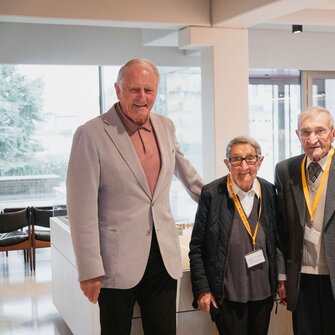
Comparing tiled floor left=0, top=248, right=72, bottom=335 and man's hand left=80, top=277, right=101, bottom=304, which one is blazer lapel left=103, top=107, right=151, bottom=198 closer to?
man's hand left=80, top=277, right=101, bottom=304

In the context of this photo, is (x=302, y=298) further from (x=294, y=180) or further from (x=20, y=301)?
(x=20, y=301)

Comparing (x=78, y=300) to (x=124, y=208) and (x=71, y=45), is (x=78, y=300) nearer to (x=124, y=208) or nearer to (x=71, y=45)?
(x=124, y=208)

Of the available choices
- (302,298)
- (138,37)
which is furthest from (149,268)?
(138,37)

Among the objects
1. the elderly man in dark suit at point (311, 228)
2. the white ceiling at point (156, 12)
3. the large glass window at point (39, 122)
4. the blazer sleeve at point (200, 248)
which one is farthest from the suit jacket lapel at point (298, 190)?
the large glass window at point (39, 122)

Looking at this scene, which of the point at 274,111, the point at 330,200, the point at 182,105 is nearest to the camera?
the point at 330,200

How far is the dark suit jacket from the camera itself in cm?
271

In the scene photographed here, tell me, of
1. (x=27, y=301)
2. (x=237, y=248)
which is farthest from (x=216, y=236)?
(x=27, y=301)

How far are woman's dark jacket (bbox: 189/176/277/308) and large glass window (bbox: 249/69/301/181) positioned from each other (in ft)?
20.8

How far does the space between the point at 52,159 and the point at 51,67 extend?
1378mm

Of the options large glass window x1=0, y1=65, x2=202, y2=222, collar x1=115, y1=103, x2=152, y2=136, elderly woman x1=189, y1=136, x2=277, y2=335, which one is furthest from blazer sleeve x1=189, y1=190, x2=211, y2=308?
large glass window x1=0, y1=65, x2=202, y2=222

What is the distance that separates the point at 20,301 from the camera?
611 centimetres

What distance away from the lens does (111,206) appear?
8.32ft

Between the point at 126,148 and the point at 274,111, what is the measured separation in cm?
718

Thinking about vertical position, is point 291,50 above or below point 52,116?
above
